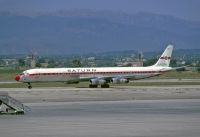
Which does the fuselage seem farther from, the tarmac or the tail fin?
the tarmac

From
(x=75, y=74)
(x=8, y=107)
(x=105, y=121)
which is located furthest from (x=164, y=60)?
(x=105, y=121)

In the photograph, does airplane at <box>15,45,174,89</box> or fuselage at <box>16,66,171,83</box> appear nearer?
airplane at <box>15,45,174,89</box>

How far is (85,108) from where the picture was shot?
174 ft

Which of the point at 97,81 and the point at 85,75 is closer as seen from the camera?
the point at 97,81

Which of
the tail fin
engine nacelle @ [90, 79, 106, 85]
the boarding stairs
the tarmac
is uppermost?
the tail fin

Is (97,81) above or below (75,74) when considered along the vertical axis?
below

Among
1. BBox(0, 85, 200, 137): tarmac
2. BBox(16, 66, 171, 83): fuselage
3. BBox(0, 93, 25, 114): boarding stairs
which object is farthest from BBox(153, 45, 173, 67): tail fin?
BBox(0, 93, 25, 114): boarding stairs

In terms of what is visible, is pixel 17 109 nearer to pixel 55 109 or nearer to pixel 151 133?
pixel 55 109

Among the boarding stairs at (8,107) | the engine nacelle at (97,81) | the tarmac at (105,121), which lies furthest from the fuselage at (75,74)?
the boarding stairs at (8,107)

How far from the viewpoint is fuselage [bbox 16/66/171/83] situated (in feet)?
328

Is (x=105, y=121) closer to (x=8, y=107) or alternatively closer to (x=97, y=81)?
(x=8, y=107)

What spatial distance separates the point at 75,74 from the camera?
10106 centimetres

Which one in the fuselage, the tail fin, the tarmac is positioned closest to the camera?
the tarmac

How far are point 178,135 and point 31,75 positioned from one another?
6883 cm
